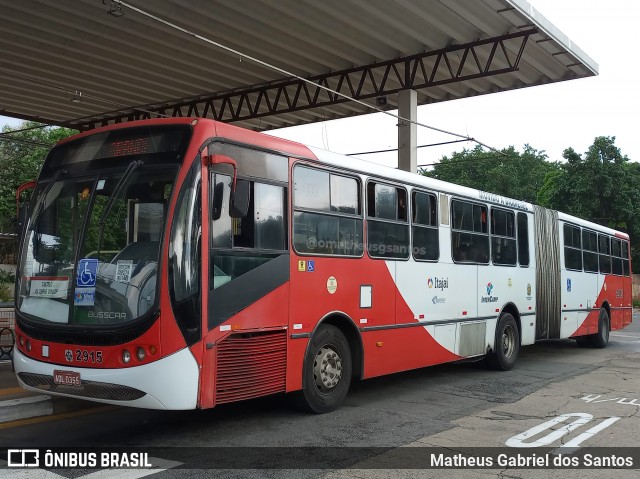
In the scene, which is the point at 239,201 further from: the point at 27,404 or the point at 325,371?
the point at 27,404

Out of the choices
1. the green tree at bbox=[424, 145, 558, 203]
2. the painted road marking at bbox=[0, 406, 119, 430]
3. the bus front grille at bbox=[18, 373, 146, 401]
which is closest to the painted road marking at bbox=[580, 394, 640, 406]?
the bus front grille at bbox=[18, 373, 146, 401]

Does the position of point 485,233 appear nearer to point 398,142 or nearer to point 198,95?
point 398,142

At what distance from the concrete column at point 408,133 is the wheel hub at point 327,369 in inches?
375

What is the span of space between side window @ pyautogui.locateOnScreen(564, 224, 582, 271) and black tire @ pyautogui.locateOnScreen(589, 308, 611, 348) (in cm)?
207

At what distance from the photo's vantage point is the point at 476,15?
1371 cm

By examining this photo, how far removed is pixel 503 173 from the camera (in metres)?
55.4

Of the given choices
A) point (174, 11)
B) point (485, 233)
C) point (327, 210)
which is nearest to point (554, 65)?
point (485, 233)

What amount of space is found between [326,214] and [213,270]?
1.99 m

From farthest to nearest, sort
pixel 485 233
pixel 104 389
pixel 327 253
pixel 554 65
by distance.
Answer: pixel 554 65
pixel 485 233
pixel 327 253
pixel 104 389

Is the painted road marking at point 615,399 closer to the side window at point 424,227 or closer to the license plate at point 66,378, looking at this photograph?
the side window at point 424,227

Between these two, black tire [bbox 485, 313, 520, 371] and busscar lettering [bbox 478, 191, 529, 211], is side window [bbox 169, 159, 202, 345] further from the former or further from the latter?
black tire [bbox 485, 313, 520, 371]

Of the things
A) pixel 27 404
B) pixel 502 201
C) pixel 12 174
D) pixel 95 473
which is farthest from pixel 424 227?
pixel 12 174

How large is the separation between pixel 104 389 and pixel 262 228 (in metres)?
2.23

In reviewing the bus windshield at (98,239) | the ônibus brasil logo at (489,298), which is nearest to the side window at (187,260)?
the bus windshield at (98,239)
